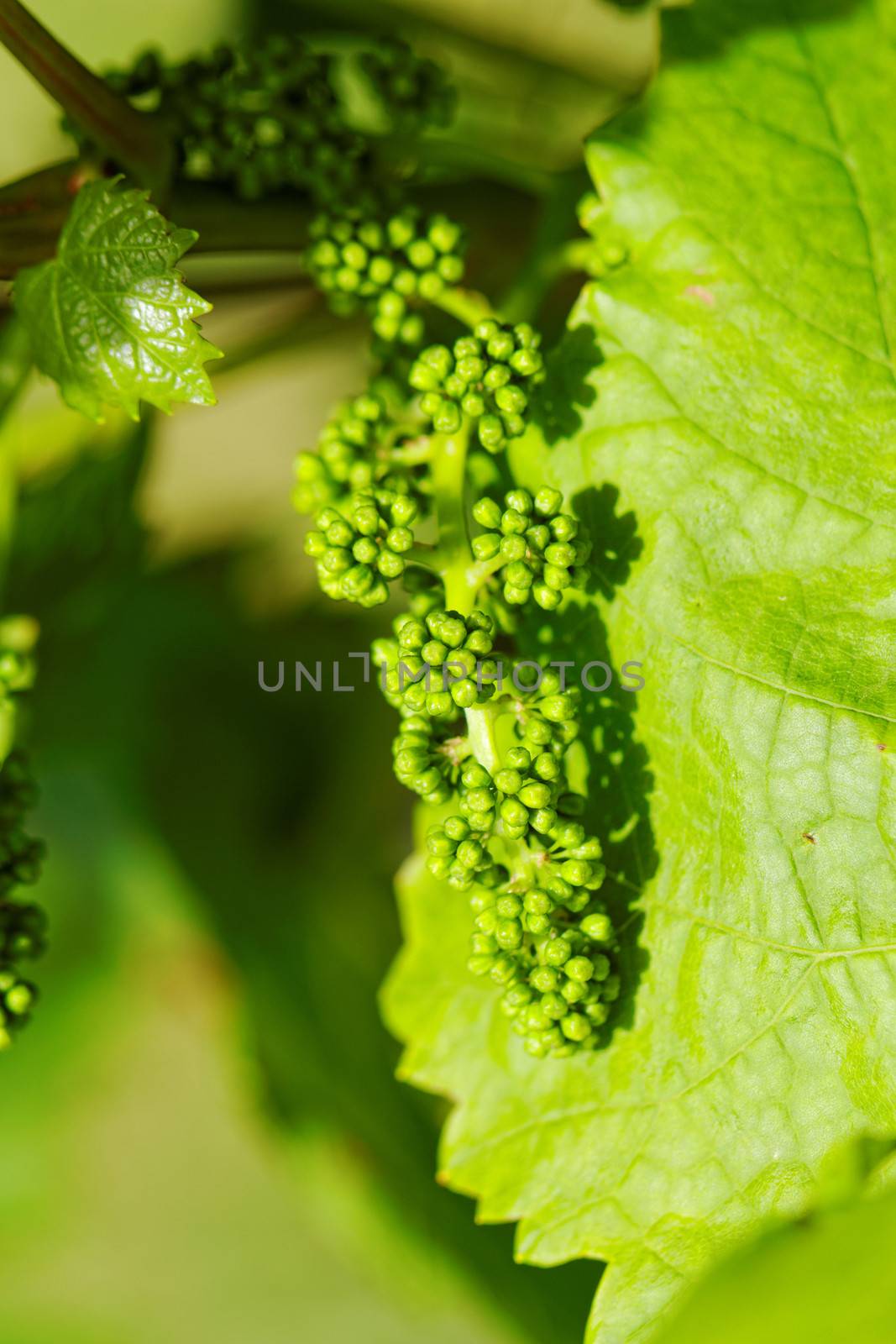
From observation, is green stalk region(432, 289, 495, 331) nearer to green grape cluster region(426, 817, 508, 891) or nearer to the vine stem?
the vine stem

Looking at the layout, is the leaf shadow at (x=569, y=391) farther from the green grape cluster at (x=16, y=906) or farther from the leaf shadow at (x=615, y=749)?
the green grape cluster at (x=16, y=906)

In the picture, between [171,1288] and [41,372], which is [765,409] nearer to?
[41,372]

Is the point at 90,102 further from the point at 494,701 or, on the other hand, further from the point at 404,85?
the point at 494,701

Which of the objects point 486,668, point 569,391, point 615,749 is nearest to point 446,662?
point 486,668

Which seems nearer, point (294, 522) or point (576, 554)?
point (576, 554)

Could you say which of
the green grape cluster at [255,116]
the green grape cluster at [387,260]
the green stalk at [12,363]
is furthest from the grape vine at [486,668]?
the green stalk at [12,363]

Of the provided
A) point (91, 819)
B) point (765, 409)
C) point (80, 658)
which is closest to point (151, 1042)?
point (91, 819)

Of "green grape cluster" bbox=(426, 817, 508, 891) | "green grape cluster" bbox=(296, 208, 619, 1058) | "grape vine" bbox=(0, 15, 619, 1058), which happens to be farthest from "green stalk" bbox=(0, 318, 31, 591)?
"green grape cluster" bbox=(426, 817, 508, 891)
